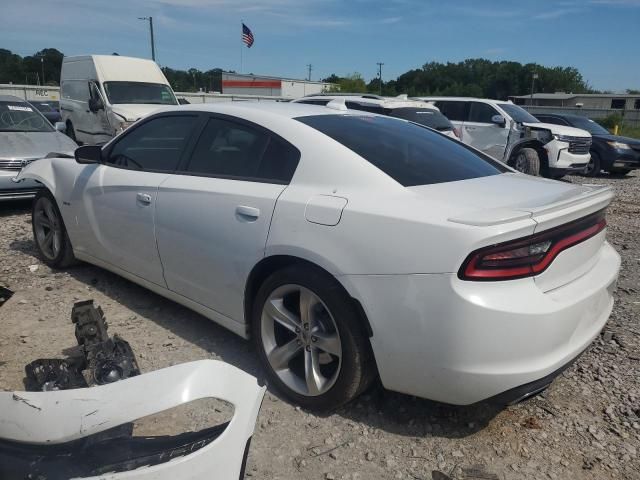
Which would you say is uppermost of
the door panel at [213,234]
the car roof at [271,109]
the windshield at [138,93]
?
the windshield at [138,93]

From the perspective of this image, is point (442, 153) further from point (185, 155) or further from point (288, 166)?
point (185, 155)

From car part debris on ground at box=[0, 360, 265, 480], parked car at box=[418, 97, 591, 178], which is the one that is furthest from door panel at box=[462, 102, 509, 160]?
car part debris on ground at box=[0, 360, 265, 480]

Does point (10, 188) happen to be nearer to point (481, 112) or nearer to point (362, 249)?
point (362, 249)

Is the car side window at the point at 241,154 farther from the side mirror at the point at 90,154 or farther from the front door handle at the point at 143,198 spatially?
the side mirror at the point at 90,154

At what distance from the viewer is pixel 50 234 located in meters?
4.87

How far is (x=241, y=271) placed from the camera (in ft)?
9.55

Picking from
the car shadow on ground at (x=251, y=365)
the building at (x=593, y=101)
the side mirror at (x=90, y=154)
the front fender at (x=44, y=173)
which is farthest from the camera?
the building at (x=593, y=101)

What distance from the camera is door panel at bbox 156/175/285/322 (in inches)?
112

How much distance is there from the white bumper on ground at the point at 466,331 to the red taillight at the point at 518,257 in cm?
4

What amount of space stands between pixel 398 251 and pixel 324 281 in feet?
1.37

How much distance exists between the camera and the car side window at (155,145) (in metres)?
3.58

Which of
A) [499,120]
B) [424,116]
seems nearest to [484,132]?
[499,120]

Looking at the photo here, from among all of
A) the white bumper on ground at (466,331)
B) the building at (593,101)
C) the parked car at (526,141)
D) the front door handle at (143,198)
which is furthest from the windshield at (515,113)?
the building at (593,101)

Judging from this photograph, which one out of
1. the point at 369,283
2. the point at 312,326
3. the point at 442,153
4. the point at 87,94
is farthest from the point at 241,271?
the point at 87,94
